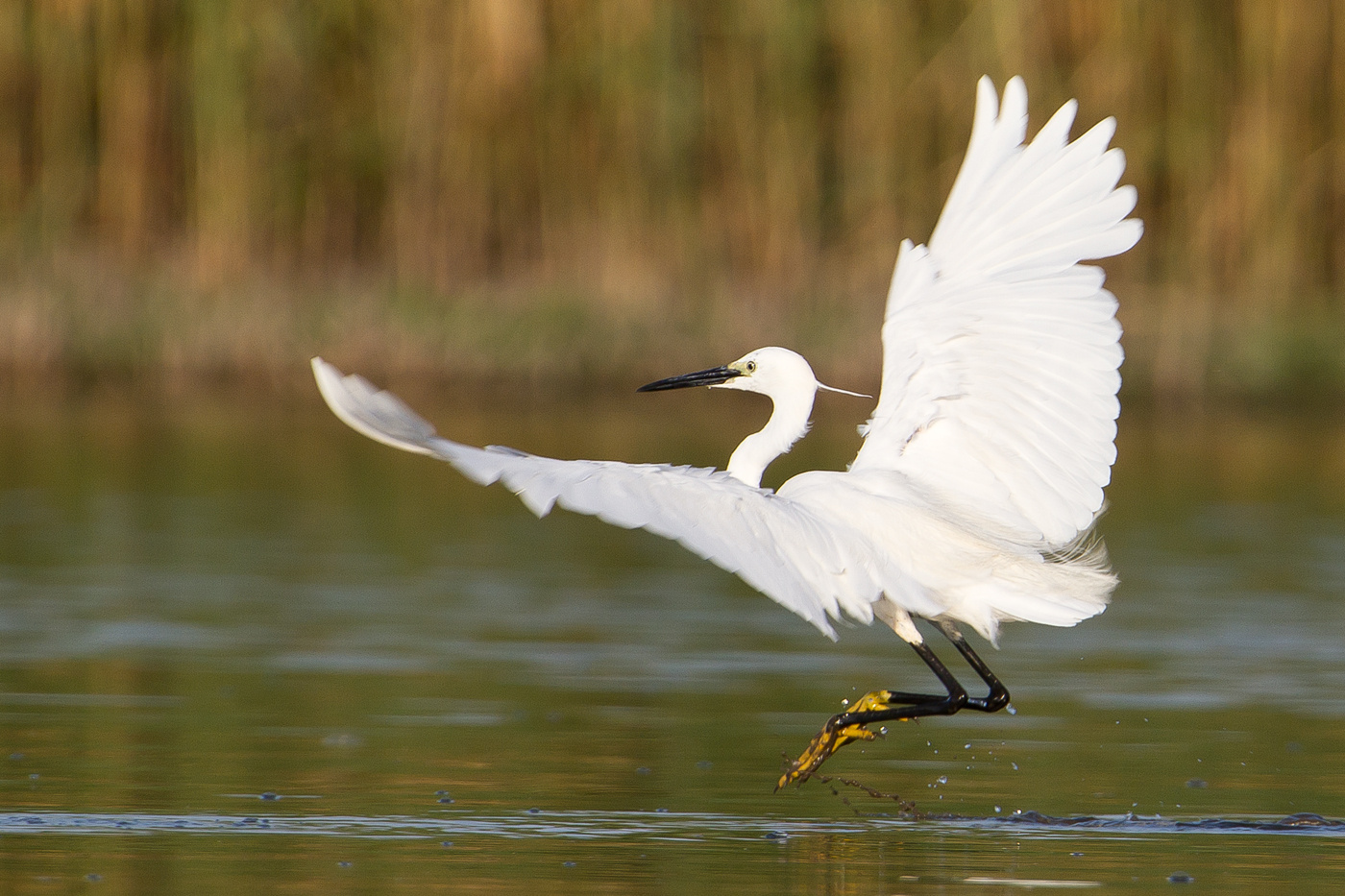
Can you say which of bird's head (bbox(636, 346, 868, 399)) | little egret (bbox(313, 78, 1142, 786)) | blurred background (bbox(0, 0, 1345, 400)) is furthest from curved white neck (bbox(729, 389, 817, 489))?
blurred background (bbox(0, 0, 1345, 400))

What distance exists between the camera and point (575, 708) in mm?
8273

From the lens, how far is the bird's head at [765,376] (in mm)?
7547

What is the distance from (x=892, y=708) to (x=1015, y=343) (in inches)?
49.4

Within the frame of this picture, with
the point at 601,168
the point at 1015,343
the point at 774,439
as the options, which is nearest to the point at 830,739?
the point at 774,439

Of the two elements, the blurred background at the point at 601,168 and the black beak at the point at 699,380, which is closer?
the black beak at the point at 699,380

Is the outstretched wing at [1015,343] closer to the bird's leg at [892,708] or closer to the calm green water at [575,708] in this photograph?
the bird's leg at [892,708]

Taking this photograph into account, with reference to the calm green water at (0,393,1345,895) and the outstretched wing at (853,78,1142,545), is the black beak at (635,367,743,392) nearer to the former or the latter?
the outstretched wing at (853,78,1142,545)

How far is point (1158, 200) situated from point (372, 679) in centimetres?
1463

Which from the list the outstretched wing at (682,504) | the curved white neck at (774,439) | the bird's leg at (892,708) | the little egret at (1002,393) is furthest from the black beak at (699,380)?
the outstretched wing at (682,504)

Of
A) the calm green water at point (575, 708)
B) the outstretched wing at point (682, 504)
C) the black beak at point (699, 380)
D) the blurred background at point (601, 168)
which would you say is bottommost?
the calm green water at point (575, 708)

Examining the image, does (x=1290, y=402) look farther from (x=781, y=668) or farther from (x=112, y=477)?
(x=781, y=668)

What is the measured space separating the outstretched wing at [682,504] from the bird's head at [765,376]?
4.30 ft

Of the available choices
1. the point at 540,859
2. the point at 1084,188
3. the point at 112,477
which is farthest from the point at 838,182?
the point at 540,859

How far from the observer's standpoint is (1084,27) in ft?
70.1
